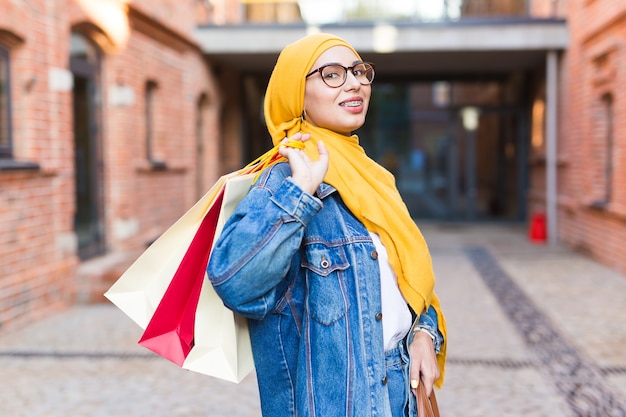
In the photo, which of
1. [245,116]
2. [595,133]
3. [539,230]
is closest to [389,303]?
[595,133]

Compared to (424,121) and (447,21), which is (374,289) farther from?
(424,121)

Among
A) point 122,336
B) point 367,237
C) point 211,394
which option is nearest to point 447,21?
point 122,336

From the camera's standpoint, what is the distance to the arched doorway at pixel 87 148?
309 inches

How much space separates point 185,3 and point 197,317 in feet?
34.3

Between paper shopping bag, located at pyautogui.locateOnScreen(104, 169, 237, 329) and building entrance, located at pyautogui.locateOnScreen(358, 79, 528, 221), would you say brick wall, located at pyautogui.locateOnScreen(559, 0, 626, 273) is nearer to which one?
building entrance, located at pyautogui.locateOnScreen(358, 79, 528, 221)

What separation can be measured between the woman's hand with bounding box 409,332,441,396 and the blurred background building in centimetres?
503

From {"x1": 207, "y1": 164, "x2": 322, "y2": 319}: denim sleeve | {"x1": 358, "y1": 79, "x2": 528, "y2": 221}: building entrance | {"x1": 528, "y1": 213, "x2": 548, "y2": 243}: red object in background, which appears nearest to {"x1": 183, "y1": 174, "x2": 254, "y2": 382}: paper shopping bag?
{"x1": 207, "y1": 164, "x2": 322, "y2": 319}: denim sleeve

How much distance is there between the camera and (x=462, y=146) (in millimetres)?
15883

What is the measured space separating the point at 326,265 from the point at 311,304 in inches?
4.0

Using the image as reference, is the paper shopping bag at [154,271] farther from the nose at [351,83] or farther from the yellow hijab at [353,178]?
the nose at [351,83]

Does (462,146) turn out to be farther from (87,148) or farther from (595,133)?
(87,148)

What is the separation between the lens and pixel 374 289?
174 centimetres

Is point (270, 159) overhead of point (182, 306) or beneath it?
overhead

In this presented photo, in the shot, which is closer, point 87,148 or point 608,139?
point 87,148
